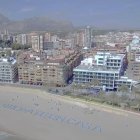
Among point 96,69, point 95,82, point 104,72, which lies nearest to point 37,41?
point 96,69

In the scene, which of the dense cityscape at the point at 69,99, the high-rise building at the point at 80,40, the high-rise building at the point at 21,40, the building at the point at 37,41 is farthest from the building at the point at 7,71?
the high-rise building at the point at 21,40

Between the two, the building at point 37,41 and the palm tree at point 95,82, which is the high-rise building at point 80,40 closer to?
the building at point 37,41

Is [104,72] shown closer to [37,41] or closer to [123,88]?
[123,88]

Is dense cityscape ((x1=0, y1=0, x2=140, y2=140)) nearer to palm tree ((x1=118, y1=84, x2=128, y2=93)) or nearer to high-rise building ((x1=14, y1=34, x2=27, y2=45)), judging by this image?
palm tree ((x1=118, y1=84, x2=128, y2=93))

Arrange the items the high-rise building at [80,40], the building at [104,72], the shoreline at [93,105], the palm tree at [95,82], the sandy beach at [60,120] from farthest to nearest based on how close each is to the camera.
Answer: the high-rise building at [80,40], the building at [104,72], the palm tree at [95,82], the shoreline at [93,105], the sandy beach at [60,120]

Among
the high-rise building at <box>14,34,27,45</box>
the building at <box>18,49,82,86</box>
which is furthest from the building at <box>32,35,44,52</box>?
the building at <box>18,49,82,86</box>
